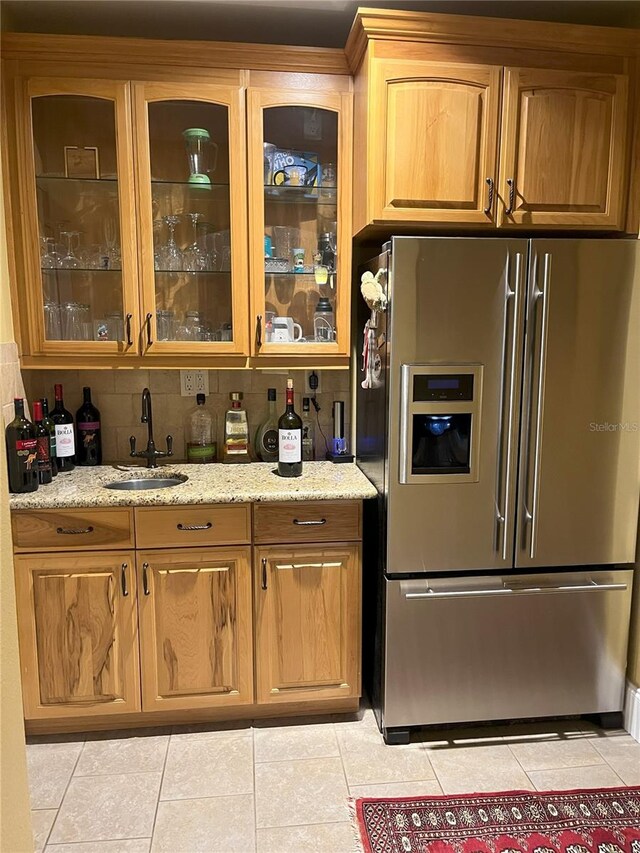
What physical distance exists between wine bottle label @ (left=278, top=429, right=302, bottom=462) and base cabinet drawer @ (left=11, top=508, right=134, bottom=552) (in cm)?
61

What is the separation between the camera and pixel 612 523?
2268 millimetres

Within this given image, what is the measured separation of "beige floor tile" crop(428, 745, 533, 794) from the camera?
206 cm

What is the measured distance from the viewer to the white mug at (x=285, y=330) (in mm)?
2488

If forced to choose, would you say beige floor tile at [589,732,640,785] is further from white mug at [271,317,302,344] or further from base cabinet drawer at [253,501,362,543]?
white mug at [271,317,302,344]

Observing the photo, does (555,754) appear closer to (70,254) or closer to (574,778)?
(574,778)

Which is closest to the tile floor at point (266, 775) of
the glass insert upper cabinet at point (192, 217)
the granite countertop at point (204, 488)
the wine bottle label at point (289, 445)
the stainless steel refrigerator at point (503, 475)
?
the stainless steel refrigerator at point (503, 475)

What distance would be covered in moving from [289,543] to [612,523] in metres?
1.19

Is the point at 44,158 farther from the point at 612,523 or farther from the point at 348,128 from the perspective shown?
the point at 612,523

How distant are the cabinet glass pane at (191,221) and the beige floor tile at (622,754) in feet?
6.86

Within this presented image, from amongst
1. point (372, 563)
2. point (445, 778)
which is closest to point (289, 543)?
point (372, 563)

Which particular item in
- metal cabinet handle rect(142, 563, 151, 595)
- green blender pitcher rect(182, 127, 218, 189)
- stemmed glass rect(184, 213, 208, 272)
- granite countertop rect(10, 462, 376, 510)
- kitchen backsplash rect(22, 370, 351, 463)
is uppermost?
green blender pitcher rect(182, 127, 218, 189)

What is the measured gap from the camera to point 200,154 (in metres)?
2.38

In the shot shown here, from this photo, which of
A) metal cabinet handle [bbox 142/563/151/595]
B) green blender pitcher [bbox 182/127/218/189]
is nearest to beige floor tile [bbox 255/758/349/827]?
metal cabinet handle [bbox 142/563/151/595]

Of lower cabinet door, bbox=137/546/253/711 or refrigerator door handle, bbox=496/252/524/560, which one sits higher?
refrigerator door handle, bbox=496/252/524/560
